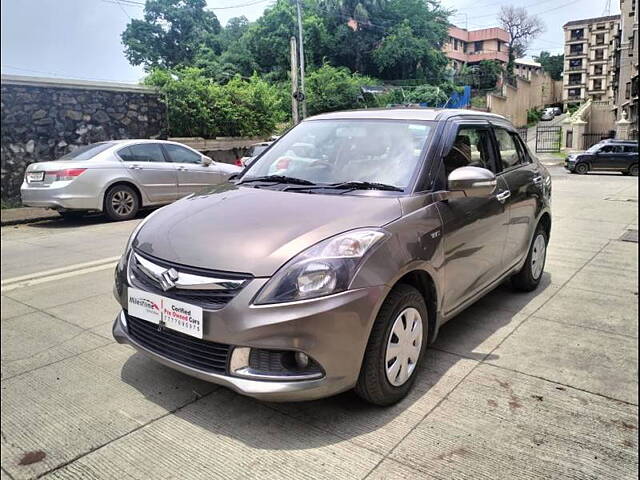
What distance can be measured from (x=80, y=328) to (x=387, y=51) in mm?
45897

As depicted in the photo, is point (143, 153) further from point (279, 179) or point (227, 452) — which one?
point (227, 452)

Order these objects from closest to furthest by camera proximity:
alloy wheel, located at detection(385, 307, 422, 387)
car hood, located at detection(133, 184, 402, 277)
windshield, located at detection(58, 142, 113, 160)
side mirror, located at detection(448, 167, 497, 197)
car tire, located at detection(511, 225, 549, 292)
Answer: car hood, located at detection(133, 184, 402, 277)
alloy wheel, located at detection(385, 307, 422, 387)
side mirror, located at detection(448, 167, 497, 197)
car tire, located at detection(511, 225, 549, 292)
windshield, located at detection(58, 142, 113, 160)

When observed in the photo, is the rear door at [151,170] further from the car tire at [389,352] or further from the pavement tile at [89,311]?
the car tire at [389,352]

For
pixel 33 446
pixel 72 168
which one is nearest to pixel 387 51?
pixel 72 168

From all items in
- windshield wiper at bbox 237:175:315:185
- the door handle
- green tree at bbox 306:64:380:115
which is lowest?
the door handle

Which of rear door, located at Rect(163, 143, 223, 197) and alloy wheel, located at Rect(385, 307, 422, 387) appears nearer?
alloy wheel, located at Rect(385, 307, 422, 387)

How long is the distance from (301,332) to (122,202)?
8267 mm

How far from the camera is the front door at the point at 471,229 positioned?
127 inches

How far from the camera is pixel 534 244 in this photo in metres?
4.74

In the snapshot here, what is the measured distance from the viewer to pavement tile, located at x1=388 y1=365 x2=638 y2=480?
2293 millimetres

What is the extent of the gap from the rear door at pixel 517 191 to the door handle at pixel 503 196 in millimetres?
23

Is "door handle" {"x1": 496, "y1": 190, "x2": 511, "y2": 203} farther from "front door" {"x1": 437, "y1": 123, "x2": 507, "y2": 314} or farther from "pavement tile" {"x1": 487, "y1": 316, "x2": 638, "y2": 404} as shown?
"pavement tile" {"x1": 487, "y1": 316, "x2": 638, "y2": 404}

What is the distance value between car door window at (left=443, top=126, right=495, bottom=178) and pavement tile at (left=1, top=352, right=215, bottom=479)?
83.3 inches

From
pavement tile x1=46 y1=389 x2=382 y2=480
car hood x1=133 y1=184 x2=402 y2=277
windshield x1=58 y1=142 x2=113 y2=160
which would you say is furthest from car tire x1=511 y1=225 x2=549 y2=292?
windshield x1=58 y1=142 x2=113 y2=160
